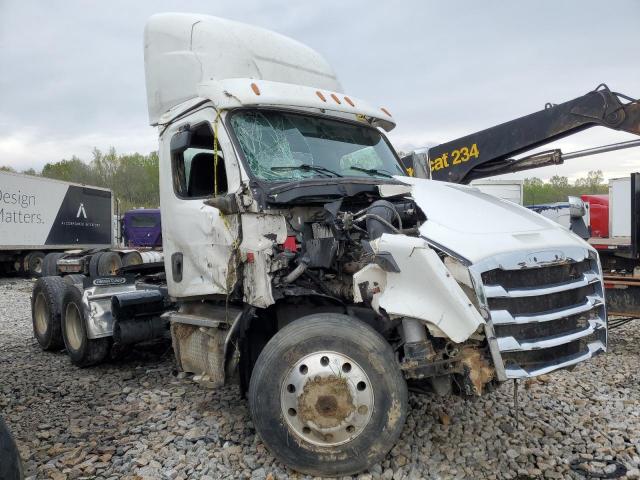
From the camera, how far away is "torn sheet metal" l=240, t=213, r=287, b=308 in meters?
3.62

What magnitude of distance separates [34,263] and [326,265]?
57.4 ft

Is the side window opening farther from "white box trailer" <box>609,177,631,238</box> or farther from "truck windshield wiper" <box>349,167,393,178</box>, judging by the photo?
"white box trailer" <box>609,177,631,238</box>

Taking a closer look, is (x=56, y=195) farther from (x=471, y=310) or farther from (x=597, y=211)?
(x=597, y=211)

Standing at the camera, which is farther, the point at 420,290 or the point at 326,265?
the point at 326,265

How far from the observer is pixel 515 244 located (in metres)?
3.15

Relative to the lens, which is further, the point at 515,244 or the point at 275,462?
the point at 275,462

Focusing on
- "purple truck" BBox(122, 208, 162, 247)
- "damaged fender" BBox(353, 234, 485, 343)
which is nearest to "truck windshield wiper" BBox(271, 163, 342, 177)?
"damaged fender" BBox(353, 234, 485, 343)

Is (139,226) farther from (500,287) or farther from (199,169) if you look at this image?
(500,287)

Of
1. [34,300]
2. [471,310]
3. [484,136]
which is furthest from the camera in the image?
[484,136]

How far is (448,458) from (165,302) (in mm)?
3402

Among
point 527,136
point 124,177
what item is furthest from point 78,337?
point 124,177

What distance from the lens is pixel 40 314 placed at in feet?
21.9

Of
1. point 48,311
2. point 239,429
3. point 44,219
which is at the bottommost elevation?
point 239,429

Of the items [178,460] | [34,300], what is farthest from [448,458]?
[34,300]
